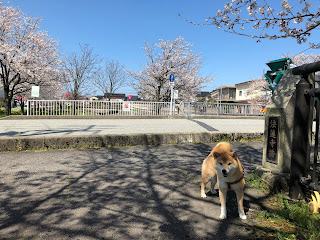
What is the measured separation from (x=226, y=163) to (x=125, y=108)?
1301cm

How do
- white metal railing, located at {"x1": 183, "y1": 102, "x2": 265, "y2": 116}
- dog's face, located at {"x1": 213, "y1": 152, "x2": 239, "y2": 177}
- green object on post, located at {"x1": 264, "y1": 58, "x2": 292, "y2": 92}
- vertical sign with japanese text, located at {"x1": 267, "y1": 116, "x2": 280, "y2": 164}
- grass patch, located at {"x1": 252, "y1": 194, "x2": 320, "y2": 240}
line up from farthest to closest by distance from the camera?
white metal railing, located at {"x1": 183, "y1": 102, "x2": 265, "y2": 116}
green object on post, located at {"x1": 264, "y1": 58, "x2": 292, "y2": 92}
vertical sign with japanese text, located at {"x1": 267, "y1": 116, "x2": 280, "y2": 164}
dog's face, located at {"x1": 213, "y1": 152, "x2": 239, "y2": 177}
grass patch, located at {"x1": 252, "y1": 194, "x2": 320, "y2": 240}

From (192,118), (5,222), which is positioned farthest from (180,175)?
(192,118)

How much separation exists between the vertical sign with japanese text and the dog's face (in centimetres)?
121

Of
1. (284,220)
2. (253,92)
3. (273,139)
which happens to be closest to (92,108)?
(273,139)

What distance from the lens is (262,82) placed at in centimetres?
3638

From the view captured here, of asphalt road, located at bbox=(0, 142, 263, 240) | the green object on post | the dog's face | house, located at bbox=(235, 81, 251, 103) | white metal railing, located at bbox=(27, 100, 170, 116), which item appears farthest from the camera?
house, located at bbox=(235, 81, 251, 103)

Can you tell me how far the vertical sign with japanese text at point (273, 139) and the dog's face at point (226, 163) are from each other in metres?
1.21

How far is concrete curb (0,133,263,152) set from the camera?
5.18 m

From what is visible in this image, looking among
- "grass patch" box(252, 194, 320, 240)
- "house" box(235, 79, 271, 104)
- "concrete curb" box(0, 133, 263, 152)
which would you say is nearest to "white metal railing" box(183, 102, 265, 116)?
"concrete curb" box(0, 133, 263, 152)

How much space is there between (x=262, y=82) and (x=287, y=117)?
37353mm

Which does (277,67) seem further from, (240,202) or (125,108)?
(125,108)

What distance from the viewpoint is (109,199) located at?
9.61 feet

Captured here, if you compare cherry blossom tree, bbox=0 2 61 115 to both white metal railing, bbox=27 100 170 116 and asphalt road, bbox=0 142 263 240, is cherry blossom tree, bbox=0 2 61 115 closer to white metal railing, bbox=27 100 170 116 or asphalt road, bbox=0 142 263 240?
white metal railing, bbox=27 100 170 116

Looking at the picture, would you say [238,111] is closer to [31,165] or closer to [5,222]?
[31,165]
